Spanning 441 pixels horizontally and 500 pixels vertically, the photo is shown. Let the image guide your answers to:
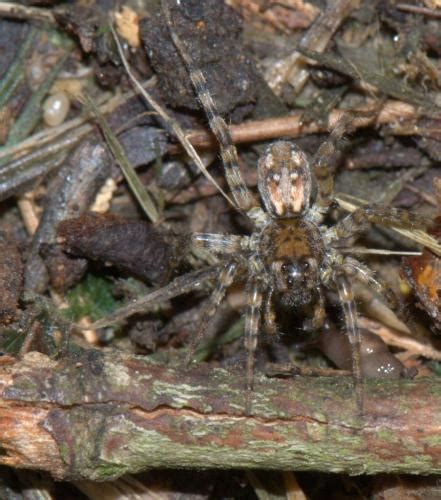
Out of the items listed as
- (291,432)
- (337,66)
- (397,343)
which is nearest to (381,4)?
(337,66)

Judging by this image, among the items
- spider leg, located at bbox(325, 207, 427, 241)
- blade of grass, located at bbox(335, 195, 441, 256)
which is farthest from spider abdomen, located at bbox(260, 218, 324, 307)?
blade of grass, located at bbox(335, 195, 441, 256)

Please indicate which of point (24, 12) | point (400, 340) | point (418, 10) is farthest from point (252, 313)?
point (24, 12)

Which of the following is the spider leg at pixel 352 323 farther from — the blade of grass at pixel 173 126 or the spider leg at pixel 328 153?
the blade of grass at pixel 173 126

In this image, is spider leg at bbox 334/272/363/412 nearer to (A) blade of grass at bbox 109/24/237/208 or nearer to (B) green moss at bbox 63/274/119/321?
(A) blade of grass at bbox 109/24/237/208

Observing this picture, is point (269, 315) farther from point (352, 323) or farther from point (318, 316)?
point (352, 323)

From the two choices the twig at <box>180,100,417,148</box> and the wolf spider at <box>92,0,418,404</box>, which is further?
the twig at <box>180,100,417,148</box>

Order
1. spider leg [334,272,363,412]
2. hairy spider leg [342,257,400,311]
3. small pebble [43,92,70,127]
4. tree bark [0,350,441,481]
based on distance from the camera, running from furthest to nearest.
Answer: small pebble [43,92,70,127], hairy spider leg [342,257,400,311], spider leg [334,272,363,412], tree bark [0,350,441,481]

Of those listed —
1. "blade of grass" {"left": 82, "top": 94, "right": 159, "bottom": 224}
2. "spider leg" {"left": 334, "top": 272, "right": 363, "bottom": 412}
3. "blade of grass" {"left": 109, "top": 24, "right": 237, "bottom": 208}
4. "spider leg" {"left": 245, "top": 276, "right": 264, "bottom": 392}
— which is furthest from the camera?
"blade of grass" {"left": 82, "top": 94, "right": 159, "bottom": 224}

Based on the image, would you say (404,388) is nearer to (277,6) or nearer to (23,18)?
(277,6)
